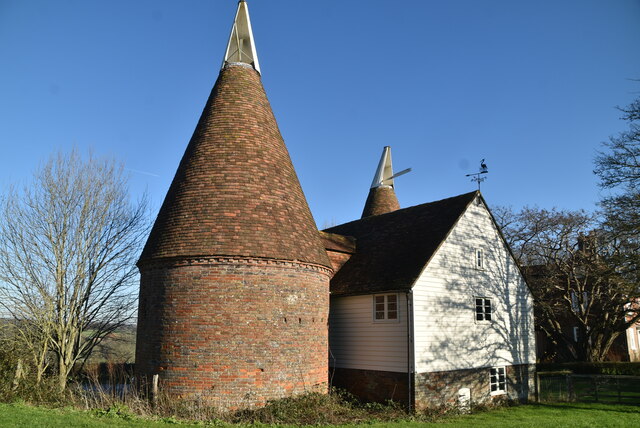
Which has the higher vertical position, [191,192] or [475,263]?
[191,192]

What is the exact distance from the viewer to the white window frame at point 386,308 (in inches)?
592

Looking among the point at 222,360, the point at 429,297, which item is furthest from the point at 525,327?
the point at 222,360

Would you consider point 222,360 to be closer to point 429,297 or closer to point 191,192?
point 191,192

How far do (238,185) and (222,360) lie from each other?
15.7ft

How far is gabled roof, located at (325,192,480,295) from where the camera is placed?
15.5 metres

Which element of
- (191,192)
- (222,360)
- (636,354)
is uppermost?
(191,192)

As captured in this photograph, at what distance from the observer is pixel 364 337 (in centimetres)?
1585

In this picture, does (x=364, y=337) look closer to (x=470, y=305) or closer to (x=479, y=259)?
(x=470, y=305)

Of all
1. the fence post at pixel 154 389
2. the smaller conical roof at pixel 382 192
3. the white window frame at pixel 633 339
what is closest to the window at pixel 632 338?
the white window frame at pixel 633 339

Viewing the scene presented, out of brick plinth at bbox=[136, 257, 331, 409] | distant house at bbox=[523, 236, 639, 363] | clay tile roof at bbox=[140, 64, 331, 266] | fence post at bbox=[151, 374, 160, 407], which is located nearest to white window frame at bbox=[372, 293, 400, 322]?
clay tile roof at bbox=[140, 64, 331, 266]

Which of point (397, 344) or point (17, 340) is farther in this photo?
point (17, 340)

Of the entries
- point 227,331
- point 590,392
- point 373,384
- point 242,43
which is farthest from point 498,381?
point 242,43

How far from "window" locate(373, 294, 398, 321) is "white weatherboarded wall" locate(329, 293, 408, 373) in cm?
15

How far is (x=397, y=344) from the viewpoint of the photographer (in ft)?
48.4
